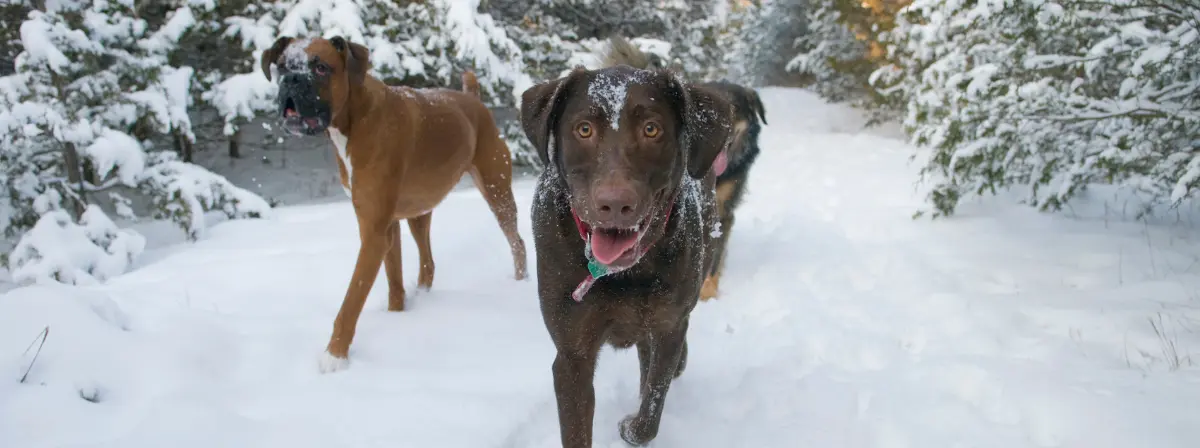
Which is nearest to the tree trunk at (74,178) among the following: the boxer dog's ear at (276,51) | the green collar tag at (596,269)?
the boxer dog's ear at (276,51)

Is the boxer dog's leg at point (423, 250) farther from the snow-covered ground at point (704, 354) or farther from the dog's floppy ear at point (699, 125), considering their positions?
the dog's floppy ear at point (699, 125)

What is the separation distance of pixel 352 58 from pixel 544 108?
1587mm

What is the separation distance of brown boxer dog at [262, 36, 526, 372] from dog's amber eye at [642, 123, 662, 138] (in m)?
1.80

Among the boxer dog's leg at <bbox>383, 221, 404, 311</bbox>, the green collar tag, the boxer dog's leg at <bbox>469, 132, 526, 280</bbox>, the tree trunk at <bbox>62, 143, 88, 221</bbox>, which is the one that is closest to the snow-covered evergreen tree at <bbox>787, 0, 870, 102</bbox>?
the boxer dog's leg at <bbox>469, 132, 526, 280</bbox>

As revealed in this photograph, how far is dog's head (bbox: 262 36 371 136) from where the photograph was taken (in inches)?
125

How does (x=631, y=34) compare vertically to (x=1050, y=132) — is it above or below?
below

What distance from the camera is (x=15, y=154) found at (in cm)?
700

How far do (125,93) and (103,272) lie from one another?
7.71 ft

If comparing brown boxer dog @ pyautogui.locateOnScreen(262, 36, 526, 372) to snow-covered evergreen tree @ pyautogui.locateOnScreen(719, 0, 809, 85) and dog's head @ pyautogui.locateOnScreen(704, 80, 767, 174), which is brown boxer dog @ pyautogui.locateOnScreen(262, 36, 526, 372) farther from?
snow-covered evergreen tree @ pyautogui.locateOnScreen(719, 0, 809, 85)

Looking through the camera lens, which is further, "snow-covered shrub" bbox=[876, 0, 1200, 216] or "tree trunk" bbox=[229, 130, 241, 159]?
"tree trunk" bbox=[229, 130, 241, 159]

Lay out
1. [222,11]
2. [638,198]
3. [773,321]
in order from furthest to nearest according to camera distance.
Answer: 1. [222,11]
2. [773,321]
3. [638,198]

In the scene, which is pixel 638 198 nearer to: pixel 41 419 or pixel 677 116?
pixel 677 116

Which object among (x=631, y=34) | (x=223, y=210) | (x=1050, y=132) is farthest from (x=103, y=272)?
(x=631, y=34)

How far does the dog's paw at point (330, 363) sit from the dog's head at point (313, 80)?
1.03 metres
